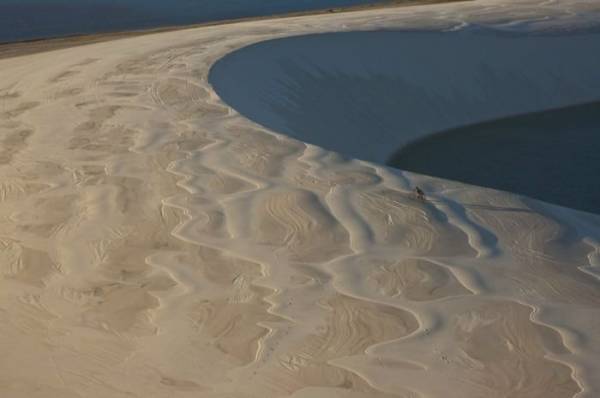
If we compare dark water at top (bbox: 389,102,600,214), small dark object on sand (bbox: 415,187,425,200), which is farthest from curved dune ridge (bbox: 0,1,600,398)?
dark water at top (bbox: 389,102,600,214)

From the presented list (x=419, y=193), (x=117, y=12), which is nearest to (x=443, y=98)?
(x=419, y=193)

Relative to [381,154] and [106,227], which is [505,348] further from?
[381,154]

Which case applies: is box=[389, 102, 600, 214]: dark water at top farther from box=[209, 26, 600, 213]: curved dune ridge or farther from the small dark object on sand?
the small dark object on sand

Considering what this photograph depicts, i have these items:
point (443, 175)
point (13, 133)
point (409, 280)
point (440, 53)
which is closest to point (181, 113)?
point (13, 133)

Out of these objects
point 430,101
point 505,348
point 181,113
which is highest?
point 505,348

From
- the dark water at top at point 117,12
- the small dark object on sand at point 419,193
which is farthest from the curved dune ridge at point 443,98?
the dark water at top at point 117,12
